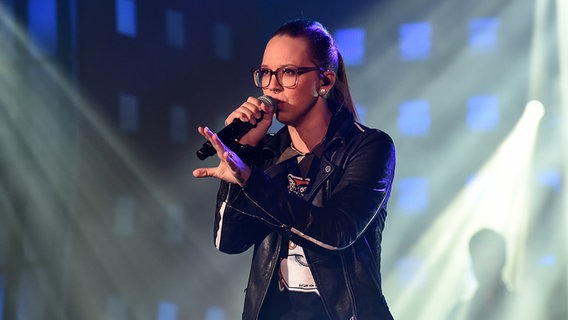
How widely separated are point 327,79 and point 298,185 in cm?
26

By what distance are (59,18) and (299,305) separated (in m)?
3.70

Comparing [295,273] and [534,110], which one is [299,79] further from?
[534,110]

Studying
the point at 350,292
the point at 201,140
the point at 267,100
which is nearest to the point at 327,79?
the point at 267,100

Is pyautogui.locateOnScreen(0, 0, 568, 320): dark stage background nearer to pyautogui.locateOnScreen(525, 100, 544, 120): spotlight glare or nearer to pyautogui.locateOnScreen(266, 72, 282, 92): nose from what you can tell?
pyautogui.locateOnScreen(525, 100, 544, 120): spotlight glare

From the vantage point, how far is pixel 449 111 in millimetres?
4891

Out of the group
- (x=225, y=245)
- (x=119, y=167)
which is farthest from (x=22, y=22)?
(x=225, y=245)

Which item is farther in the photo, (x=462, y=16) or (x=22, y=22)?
(x=462, y=16)

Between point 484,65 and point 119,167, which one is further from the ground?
point 484,65

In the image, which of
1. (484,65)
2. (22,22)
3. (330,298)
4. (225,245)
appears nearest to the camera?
(330,298)

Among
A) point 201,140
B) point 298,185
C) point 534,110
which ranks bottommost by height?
point 201,140

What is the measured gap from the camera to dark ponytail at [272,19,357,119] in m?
1.65

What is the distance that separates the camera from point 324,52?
5.50ft

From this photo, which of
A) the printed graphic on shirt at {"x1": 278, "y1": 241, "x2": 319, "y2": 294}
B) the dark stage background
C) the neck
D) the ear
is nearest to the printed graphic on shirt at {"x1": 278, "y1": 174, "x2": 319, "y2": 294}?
the printed graphic on shirt at {"x1": 278, "y1": 241, "x2": 319, "y2": 294}

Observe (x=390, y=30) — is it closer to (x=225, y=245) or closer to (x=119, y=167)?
(x=119, y=167)
